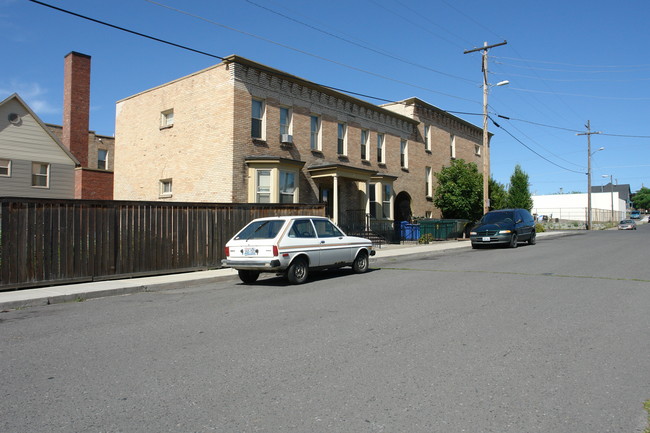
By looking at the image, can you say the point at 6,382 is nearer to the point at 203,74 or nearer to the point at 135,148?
the point at 203,74

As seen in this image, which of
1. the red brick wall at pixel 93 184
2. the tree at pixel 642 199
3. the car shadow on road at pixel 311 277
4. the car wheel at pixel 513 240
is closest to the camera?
the car shadow on road at pixel 311 277

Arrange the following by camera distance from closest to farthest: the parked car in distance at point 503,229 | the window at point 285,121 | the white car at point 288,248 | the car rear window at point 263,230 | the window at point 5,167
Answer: the white car at point 288,248 < the car rear window at point 263,230 < the parked car in distance at point 503,229 < the window at point 285,121 < the window at point 5,167

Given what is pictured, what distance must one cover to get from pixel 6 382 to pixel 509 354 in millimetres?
5038

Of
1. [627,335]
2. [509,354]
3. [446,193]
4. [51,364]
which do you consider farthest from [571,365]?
[446,193]

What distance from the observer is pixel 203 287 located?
11086 mm

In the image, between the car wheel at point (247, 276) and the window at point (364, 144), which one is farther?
the window at point (364, 144)

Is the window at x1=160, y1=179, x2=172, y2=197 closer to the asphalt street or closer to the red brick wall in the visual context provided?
the red brick wall

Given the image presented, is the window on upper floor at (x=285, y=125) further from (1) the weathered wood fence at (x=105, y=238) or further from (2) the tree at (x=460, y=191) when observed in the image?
(2) the tree at (x=460, y=191)

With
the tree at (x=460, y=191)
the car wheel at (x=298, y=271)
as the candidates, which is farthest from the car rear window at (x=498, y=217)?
the car wheel at (x=298, y=271)

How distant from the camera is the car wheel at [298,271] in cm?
1073

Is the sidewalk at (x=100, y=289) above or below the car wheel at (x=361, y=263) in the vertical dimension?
below

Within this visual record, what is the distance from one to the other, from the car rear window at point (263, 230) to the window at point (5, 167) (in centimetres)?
1858

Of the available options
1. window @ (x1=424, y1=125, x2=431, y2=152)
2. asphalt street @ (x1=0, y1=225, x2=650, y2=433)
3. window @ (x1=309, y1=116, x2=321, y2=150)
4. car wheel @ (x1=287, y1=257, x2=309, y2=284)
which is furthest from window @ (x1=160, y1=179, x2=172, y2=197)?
window @ (x1=424, y1=125, x2=431, y2=152)

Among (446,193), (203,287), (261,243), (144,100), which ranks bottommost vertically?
(203,287)
